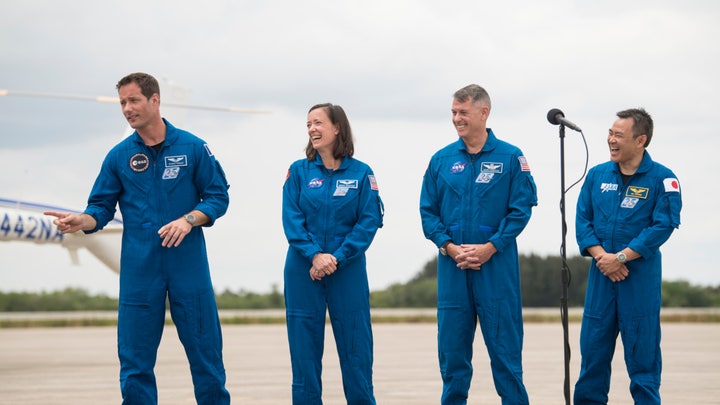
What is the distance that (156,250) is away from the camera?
7109 mm

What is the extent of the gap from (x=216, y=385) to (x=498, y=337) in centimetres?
206

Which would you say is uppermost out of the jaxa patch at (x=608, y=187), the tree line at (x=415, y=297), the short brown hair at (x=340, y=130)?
the short brown hair at (x=340, y=130)

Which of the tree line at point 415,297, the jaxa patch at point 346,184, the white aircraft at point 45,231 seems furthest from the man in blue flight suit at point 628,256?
the tree line at point 415,297

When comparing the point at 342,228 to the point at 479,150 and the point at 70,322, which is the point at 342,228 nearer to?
the point at 479,150

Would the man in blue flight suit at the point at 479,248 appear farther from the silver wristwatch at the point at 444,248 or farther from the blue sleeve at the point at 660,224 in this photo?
the blue sleeve at the point at 660,224

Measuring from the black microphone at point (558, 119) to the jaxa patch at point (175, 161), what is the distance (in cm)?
267

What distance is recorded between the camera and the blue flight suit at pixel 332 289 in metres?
7.49

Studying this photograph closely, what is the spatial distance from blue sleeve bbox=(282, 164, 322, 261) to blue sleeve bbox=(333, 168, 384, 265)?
0.19 m

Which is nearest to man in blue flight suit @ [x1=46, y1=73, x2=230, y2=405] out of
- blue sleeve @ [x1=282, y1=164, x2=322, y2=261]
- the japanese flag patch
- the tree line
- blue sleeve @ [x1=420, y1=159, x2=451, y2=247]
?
blue sleeve @ [x1=282, y1=164, x2=322, y2=261]

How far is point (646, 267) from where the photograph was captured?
8.06m

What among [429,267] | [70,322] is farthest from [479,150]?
[429,267]

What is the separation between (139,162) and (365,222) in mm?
1620

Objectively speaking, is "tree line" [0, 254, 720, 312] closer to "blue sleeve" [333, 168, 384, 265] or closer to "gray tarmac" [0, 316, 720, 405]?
"gray tarmac" [0, 316, 720, 405]

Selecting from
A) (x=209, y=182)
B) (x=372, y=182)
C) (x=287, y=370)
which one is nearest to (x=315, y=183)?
(x=372, y=182)
